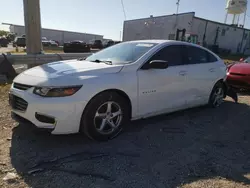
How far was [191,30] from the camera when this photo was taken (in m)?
31.7

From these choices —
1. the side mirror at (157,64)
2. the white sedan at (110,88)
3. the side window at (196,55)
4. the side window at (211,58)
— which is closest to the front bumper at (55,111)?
the white sedan at (110,88)

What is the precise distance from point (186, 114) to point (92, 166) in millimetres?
2819

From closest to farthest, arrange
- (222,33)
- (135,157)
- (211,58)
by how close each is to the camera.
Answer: (135,157)
(211,58)
(222,33)

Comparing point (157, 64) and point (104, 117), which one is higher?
point (157, 64)

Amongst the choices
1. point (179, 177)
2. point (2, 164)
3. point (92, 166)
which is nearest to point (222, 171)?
point (179, 177)

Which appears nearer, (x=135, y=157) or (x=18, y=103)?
(x=135, y=157)

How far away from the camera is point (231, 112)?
528 centimetres

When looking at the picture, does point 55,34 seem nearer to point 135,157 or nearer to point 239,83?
point 239,83

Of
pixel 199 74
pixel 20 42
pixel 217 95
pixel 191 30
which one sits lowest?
pixel 20 42

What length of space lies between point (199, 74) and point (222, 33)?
120ft

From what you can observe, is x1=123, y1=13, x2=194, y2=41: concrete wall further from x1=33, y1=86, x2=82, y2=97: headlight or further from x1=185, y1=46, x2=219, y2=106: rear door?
x1=33, y1=86, x2=82, y2=97: headlight

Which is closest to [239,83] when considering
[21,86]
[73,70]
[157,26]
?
[73,70]

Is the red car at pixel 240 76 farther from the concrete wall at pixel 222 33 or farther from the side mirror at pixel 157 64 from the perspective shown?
the concrete wall at pixel 222 33

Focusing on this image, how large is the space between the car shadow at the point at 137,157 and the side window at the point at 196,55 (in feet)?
4.51
